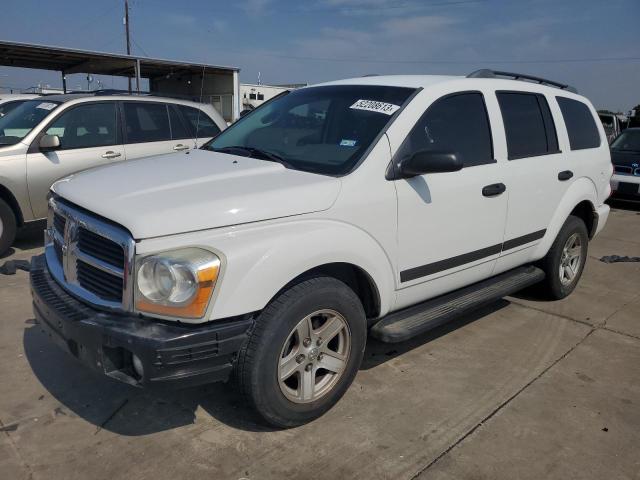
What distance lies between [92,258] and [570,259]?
13.5 feet

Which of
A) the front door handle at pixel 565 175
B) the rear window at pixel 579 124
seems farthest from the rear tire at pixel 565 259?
the rear window at pixel 579 124

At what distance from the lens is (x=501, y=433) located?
2.89 m

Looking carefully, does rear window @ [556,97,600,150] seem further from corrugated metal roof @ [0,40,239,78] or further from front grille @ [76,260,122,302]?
corrugated metal roof @ [0,40,239,78]

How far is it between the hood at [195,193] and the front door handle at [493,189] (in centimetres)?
124

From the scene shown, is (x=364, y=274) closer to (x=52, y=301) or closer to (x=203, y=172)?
(x=203, y=172)

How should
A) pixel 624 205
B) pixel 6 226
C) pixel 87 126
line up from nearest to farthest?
pixel 6 226
pixel 87 126
pixel 624 205

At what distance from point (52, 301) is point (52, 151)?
3.77 meters

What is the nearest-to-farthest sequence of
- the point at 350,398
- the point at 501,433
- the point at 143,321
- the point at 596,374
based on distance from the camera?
1. the point at 143,321
2. the point at 501,433
3. the point at 350,398
4. the point at 596,374

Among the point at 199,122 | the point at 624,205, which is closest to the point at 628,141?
the point at 624,205

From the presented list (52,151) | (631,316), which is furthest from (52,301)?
(631,316)

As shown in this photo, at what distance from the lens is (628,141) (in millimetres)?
11047

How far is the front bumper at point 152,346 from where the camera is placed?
2.30 m

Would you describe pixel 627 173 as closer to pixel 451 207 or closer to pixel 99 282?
pixel 451 207

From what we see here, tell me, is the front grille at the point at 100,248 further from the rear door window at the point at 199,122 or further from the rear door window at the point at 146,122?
the rear door window at the point at 199,122
